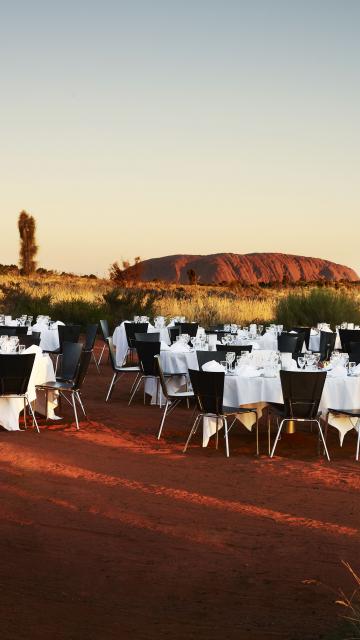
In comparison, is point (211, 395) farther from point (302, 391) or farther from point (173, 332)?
point (173, 332)

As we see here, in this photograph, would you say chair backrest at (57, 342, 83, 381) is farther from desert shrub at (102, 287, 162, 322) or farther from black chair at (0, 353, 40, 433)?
desert shrub at (102, 287, 162, 322)

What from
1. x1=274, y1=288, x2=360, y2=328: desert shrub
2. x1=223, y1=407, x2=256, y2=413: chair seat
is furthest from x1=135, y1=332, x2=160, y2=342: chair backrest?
x1=274, y1=288, x2=360, y2=328: desert shrub

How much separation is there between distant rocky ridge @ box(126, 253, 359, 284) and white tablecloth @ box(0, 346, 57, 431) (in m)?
56.4

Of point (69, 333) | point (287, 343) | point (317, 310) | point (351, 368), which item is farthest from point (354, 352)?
point (317, 310)

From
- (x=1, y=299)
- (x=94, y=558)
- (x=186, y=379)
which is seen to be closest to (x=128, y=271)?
(x=1, y=299)

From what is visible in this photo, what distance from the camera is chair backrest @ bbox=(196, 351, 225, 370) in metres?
11.8

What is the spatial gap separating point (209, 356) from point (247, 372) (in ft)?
5.12

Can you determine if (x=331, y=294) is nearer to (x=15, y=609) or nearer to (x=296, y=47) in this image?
(x=296, y=47)

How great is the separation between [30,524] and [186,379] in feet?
19.9

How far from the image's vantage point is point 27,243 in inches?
2037

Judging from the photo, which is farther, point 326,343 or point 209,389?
point 326,343

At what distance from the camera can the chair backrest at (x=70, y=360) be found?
40.1ft

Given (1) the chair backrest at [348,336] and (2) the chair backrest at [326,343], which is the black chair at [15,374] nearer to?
(2) the chair backrest at [326,343]

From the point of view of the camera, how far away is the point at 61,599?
5664 mm
